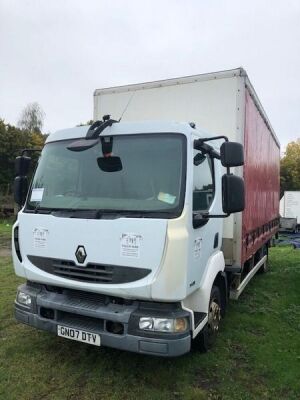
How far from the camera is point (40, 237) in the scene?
3.88 metres

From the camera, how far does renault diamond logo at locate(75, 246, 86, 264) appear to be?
3.60 meters

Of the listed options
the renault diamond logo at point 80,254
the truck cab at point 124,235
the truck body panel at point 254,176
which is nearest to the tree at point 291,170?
the truck body panel at point 254,176

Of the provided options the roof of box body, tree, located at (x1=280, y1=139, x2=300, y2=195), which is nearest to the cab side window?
the roof of box body

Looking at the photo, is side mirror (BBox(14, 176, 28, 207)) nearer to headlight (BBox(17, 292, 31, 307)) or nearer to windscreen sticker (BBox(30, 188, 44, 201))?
windscreen sticker (BBox(30, 188, 44, 201))

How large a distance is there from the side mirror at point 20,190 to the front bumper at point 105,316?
1.08 meters

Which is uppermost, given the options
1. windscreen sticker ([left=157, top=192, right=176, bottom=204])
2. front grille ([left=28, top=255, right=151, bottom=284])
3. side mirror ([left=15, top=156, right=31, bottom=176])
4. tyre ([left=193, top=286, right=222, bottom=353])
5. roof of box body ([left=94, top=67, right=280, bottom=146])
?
roof of box body ([left=94, top=67, right=280, bottom=146])

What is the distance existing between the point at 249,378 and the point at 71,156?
113 inches

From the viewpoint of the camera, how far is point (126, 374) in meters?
3.91

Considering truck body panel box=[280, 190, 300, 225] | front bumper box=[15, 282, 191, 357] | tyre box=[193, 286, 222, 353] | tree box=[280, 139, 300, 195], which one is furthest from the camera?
tree box=[280, 139, 300, 195]

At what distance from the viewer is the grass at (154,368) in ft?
11.9

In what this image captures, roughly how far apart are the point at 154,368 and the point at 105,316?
1.00m

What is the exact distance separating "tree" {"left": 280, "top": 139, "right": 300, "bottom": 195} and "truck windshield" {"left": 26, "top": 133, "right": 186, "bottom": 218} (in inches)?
1521

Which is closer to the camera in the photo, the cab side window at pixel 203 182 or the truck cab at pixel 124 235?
the truck cab at pixel 124 235

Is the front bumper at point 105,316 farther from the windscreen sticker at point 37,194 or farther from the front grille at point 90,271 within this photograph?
the windscreen sticker at point 37,194
